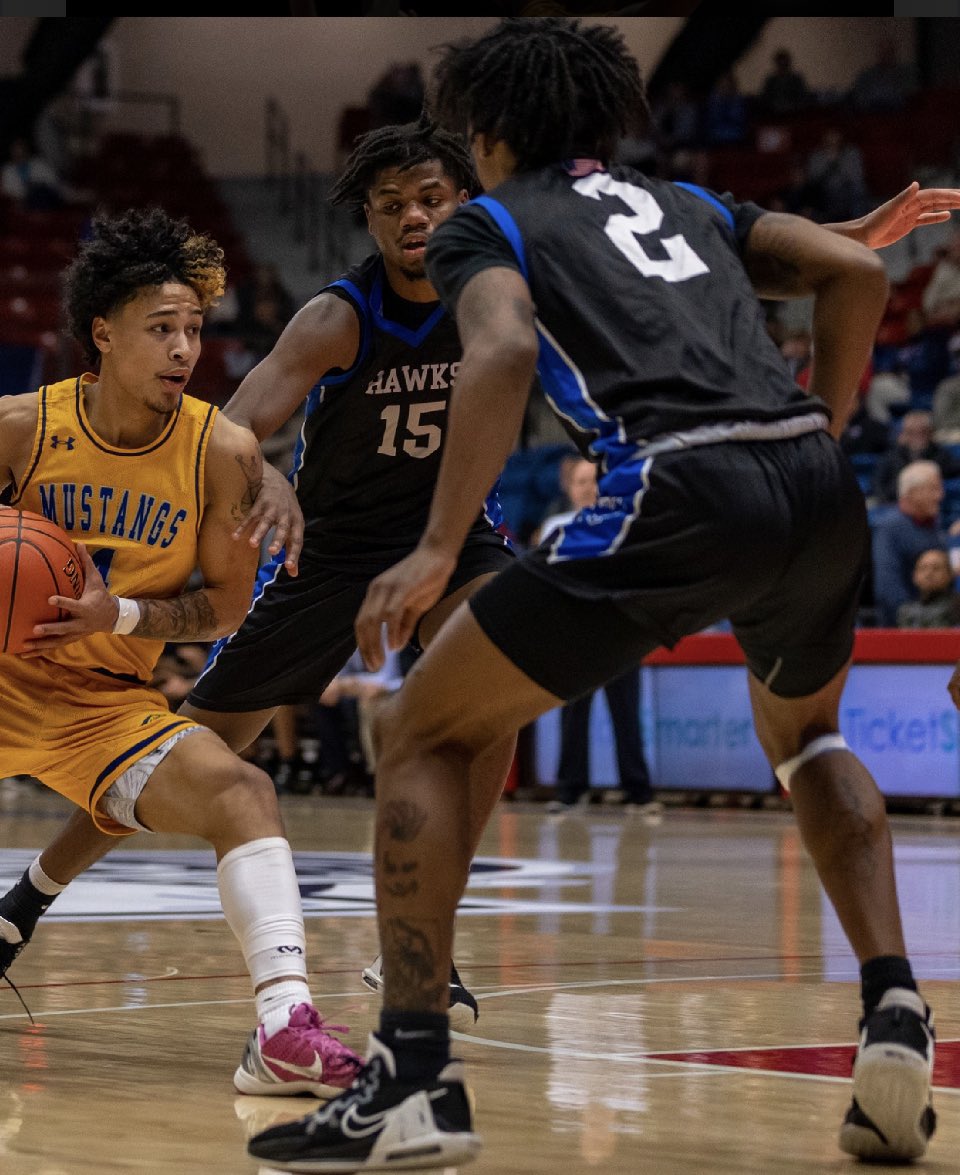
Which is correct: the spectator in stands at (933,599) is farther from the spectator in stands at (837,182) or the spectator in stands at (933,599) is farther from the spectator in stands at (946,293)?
the spectator in stands at (837,182)

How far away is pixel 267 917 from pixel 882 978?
46.0 inches

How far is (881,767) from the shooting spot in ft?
37.8

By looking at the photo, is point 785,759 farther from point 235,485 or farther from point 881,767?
point 881,767

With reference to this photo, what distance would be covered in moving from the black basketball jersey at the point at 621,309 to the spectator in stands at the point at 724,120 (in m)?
18.7

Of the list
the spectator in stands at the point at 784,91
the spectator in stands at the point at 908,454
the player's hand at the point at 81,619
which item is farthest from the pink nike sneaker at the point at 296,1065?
the spectator in stands at the point at 784,91

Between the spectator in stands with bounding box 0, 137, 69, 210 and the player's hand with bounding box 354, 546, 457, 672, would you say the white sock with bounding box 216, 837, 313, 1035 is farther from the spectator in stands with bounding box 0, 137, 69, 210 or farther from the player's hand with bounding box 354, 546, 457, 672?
the spectator in stands with bounding box 0, 137, 69, 210

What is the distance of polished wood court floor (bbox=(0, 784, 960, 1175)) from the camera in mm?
3080

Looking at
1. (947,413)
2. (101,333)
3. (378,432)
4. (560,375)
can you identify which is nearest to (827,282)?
(560,375)

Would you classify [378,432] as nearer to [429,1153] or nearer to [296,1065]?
[296,1065]

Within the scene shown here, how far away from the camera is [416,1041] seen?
2881mm

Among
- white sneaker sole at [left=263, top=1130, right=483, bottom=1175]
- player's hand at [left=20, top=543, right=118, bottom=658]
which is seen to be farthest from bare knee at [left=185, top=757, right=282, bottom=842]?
white sneaker sole at [left=263, top=1130, right=483, bottom=1175]

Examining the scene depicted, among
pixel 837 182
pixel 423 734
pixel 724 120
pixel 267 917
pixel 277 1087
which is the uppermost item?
pixel 724 120

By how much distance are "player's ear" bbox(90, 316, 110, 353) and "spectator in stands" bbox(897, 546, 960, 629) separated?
26.7 ft

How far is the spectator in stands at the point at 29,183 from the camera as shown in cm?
2266
